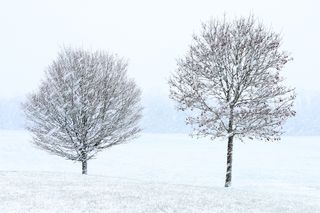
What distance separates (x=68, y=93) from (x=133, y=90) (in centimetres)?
495

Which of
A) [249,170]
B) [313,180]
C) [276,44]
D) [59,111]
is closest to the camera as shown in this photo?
[276,44]

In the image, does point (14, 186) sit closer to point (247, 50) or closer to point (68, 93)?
point (68, 93)

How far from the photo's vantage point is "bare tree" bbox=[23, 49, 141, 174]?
3606 centimetres

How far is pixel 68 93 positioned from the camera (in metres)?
36.3

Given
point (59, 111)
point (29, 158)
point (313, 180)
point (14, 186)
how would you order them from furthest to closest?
point (29, 158)
point (313, 180)
point (59, 111)
point (14, 186)

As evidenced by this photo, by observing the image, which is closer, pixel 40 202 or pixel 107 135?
pixel 40 202

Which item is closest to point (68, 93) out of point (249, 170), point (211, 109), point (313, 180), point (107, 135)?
point (107, 135)

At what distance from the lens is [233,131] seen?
29781 millimetres

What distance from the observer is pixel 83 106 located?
118 feet

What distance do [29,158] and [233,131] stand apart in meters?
78.6

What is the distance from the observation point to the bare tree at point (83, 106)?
36.1 metres

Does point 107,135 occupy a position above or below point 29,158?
above

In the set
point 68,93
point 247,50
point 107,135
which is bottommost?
point 107,135

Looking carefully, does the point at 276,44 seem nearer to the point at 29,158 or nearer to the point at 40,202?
the point at 40,202
